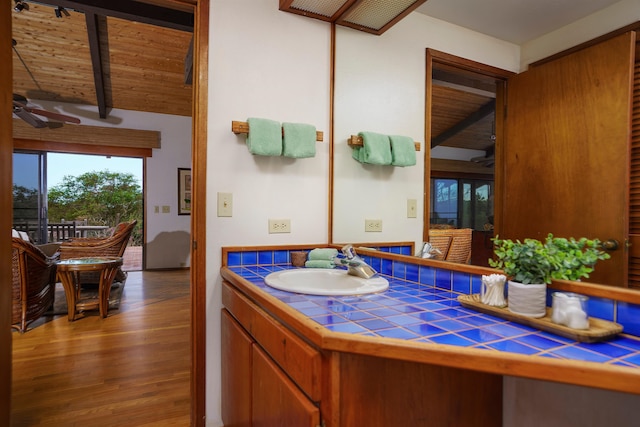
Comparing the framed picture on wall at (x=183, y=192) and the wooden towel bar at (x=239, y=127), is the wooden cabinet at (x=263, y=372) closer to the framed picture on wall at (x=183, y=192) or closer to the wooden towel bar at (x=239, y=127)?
the wooden towel bar at (x=239, y=127)

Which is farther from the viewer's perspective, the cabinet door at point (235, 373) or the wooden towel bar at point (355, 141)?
the wooden towel bar at point (355, 141)

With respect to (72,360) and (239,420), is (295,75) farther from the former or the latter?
(72,360)

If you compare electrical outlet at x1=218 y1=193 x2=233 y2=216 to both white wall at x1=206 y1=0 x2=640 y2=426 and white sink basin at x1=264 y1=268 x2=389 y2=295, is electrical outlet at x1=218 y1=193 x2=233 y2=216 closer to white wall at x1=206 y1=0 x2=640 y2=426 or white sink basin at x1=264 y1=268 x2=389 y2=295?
white wall at x1=206 y1=0 x2=640 y2=426

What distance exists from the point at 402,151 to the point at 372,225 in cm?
41

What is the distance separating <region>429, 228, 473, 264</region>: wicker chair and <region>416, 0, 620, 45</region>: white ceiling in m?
0.59

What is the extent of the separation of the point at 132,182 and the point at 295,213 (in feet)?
19.7

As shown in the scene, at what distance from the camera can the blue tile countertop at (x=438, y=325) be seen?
70 centimetres

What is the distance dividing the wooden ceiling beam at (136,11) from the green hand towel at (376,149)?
196 cm

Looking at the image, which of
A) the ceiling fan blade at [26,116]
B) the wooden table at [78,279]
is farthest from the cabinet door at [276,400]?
the ceiling fan blade at [26,116]

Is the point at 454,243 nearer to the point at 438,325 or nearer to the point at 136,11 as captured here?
the point at 438,325

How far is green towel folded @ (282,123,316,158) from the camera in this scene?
1771mm

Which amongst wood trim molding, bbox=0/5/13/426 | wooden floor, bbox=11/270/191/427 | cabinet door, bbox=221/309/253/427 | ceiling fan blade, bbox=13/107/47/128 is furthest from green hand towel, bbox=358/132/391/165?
ceiling fan blade, bbox=13/107/47/128

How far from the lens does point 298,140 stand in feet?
5.86

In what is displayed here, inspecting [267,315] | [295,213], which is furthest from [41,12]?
[267,315]
